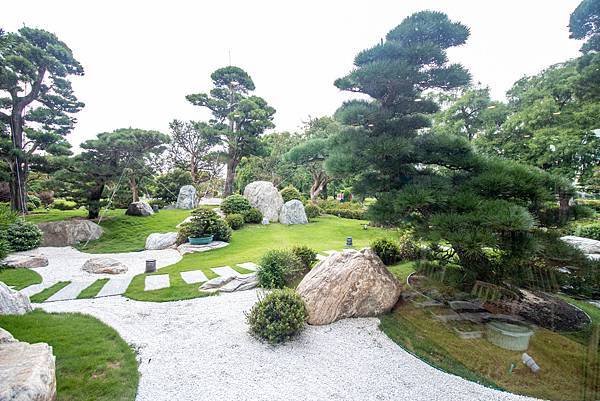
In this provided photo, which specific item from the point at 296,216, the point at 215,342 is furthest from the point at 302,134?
the point at 215,342

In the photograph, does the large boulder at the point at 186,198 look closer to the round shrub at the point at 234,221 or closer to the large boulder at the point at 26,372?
Answer: the round shrub at the point at 234,221

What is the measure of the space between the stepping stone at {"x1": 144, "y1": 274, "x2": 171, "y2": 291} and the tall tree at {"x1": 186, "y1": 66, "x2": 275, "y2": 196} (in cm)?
1007

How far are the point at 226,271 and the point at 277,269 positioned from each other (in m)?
1.76

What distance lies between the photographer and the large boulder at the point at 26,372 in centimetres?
187

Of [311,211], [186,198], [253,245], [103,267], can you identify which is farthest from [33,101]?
[311,211]

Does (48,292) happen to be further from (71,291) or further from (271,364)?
(271,364)

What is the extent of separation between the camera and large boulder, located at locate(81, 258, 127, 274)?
22.0 ft

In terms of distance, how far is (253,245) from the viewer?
30.5 feet

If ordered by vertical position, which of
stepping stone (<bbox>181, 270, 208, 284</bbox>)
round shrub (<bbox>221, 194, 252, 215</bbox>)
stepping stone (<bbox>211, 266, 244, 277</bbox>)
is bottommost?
stepping stone (<bbox>181, 270, 208, 284</bbox>)

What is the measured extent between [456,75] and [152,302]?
5970 mm

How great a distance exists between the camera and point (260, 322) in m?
3.48

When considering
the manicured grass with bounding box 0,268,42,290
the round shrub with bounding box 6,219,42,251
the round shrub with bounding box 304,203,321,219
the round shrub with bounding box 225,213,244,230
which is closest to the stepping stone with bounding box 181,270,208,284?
the manicured grass with bounding box 0,268,42,290

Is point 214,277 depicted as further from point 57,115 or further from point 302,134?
point 302,134

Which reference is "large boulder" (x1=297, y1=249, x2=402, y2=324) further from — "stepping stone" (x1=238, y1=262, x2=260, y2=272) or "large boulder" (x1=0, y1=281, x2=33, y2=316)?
"large boulder" (x1=0, y1=281, x2=33, y2=316)
